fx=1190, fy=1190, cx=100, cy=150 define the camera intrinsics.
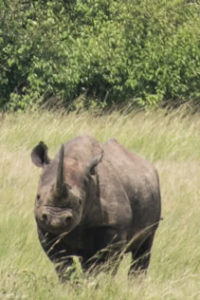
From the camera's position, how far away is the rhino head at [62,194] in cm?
662

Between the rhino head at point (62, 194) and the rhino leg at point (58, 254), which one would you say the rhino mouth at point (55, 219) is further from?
the rhino leg at point (58, 254)

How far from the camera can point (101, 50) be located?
66.8ft

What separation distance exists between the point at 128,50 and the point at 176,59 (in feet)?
2.99

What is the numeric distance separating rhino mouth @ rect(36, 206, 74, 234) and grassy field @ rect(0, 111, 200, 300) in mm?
318

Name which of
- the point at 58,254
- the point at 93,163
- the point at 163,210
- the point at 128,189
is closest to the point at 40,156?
the point at 93,163

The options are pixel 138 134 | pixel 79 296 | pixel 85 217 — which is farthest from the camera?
pixel 138 134

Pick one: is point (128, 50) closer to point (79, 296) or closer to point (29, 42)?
point (29, 42)

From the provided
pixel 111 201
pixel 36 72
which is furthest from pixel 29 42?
pixel 111 201

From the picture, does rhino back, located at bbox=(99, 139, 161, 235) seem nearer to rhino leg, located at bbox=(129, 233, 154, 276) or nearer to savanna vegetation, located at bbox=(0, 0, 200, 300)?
rhino leg, located at bbox=(129, 233, 154, 276)

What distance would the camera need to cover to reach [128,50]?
20.8 m

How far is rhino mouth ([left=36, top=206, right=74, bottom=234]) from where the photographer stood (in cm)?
658

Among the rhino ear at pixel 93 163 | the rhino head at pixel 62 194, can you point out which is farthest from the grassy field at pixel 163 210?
the rhino ear at pixel 93 163

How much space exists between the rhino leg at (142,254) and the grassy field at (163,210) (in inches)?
3.2

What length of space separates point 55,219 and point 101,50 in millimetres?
13937
